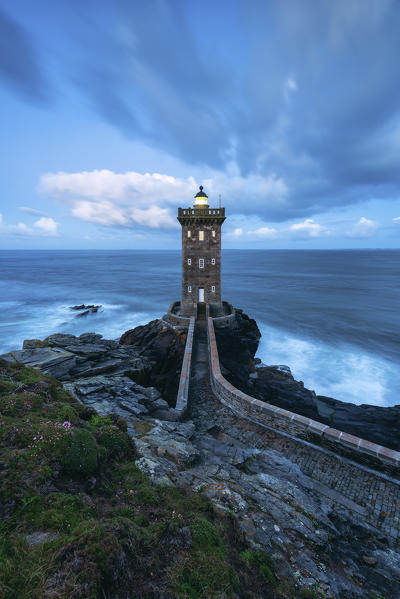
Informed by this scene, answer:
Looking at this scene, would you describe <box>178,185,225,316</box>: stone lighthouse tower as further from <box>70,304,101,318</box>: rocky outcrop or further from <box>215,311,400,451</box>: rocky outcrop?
<box>70,304,101,318</box>: rocky outcrop

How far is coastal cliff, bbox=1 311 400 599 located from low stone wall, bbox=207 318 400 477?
0.52 m

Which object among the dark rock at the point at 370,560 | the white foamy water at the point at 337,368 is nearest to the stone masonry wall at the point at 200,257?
the white foamy water at the point at 337,368

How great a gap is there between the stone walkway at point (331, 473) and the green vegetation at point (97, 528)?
407 centimetres

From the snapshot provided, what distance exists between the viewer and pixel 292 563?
4.41 m

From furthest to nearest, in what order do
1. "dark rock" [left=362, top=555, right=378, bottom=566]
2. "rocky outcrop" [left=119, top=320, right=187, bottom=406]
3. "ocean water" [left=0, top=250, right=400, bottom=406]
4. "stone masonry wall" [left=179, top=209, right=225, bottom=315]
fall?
"stone masonry wall" [left=179, top=209, right=225, bottom=315] < "ocean water" [left=0, top=250, right=400, bottom=406] < "rocky outcrop" [left=119, top=320, right=187, bottom=406] < "dark rock" [left=362, top=555, right=378, bottom=566]

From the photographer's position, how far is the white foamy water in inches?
789

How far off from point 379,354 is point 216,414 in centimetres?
2419

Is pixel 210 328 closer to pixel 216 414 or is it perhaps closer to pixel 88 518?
pixel 216 414

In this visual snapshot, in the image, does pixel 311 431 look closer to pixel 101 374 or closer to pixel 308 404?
pixel 308 404

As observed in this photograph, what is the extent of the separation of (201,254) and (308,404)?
50.9 feet

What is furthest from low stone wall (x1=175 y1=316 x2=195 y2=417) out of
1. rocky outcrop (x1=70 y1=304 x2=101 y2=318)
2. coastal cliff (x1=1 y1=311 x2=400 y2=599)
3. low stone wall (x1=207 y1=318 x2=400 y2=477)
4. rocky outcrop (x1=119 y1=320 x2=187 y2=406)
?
rocky outcrop (x1=70 y1=304 x2=101 y2=318)

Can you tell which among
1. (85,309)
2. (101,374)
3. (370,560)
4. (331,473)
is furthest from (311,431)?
(85,309)

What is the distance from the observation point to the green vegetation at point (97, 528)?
9.29ft

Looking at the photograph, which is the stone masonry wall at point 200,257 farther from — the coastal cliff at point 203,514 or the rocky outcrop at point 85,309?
the rocky outcrop at point 85,309
